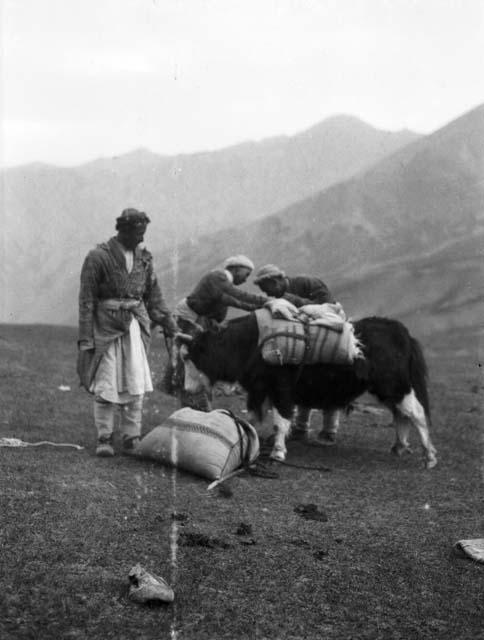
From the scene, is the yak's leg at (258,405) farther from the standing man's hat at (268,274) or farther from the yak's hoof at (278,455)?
the standing man's hat at (268,274)

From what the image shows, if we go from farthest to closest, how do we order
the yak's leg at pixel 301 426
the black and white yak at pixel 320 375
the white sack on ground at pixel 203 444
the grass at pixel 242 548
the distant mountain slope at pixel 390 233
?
the distant mountain slope at pixel 390 233 → the yak's leg at pixel 301 426 → the black and white yak at pixel 320 375 → the white sack on ground at pixel 203 444 → the grass at pixel 242 548

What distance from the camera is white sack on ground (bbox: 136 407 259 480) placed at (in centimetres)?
413

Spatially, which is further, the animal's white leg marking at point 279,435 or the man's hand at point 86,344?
the animal's white leg marking at point 279,435

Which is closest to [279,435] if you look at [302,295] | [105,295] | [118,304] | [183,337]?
[183,337]

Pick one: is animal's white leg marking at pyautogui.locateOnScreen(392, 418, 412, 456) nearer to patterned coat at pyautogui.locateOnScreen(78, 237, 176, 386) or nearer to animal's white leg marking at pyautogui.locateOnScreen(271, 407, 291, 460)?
animal's white leg marking at pyautogui.locateOnScreen(271, 407, 291, 460)

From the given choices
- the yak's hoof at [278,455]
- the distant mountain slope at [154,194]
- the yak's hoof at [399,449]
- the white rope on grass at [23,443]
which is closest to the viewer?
the white rope on grass at [23,443]

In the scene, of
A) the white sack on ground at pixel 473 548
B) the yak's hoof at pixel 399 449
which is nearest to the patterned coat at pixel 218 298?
the yak's hoof at pixel 399 449

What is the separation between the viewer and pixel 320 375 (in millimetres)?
5297

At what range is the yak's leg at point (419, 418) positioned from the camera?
16.8 feet

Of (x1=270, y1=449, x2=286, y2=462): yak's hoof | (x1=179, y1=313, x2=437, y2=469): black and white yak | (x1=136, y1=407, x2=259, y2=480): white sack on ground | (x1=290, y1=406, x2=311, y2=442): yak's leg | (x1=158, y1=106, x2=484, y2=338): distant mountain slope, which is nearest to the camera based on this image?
(x1=136, y1=407, x2=259, y2=480): white sack on ground

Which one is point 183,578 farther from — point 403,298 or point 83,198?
point 83,198

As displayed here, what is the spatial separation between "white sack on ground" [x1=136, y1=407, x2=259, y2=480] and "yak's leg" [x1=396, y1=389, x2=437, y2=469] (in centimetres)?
133

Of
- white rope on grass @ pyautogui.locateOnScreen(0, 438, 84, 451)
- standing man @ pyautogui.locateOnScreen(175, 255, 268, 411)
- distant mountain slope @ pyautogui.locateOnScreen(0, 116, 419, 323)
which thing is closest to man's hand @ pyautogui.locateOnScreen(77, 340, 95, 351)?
white rope on grass @ pyautogui.locateOnScreen(0, 438, 84, 451)

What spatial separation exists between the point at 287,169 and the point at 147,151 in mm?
8570
